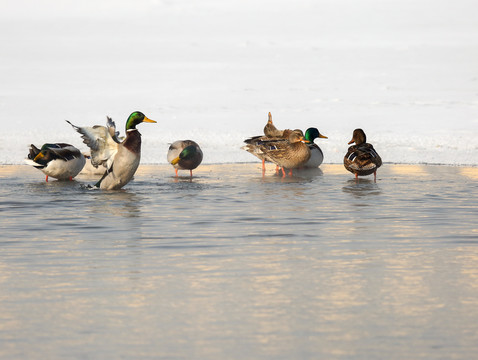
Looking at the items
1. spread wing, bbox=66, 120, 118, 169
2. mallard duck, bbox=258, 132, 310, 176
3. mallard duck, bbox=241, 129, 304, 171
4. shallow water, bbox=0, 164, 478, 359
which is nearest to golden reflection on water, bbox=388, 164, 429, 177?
mallard duck, bbox=258, 132, 310, 176

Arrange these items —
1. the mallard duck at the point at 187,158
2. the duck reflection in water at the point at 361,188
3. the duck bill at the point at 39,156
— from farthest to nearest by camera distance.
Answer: the mallard duck at the point at 187,158
the duck bill at the point at 39,156
the duck reflection in water at the point at 361,188

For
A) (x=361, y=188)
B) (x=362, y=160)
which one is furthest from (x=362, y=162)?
(x=361, y=188)

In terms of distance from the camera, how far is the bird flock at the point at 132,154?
13047 millimetres

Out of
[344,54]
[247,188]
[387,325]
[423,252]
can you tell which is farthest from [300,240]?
[344,54]

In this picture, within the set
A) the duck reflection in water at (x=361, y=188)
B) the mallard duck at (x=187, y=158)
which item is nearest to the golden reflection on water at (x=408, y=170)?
the duck reflection in water at (x=361, y=188)

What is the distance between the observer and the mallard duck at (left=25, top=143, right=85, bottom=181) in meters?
14.1

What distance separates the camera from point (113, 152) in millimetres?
13227

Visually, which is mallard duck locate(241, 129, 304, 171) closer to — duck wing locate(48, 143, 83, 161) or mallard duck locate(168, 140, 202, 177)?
mallard duck locate(168, 140, 202, 177)

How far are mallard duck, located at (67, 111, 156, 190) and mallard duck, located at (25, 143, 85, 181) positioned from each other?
103cm

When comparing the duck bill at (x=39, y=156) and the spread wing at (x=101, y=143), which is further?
the duck bill at (x=39, y=156)

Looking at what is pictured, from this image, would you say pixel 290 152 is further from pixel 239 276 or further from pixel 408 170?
pixel 239 276

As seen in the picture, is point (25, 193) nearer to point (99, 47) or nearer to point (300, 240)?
point (300, 240)

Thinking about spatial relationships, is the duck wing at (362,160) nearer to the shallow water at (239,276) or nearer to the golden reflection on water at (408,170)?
the golden reflection on water at (408,170)

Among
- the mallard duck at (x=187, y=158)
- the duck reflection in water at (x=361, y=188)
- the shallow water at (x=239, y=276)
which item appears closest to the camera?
the shallow water at (x=239, y=276)
